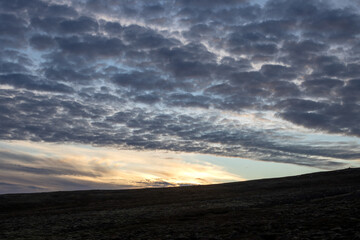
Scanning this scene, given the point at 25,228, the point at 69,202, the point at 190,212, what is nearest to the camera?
the point at 25,228

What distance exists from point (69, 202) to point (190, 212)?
125 ft

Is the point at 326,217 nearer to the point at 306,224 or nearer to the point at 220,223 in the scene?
the point at 306,224

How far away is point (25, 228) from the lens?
117 ft

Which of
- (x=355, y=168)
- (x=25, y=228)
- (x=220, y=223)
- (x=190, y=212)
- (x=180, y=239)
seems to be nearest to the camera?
(x=180, y=239)

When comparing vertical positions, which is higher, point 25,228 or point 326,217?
point 326,217

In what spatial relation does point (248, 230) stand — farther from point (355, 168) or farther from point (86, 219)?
point (355, 168)

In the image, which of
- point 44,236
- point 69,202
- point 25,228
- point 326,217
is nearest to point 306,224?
point 326,217

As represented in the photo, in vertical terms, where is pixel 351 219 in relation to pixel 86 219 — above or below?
above

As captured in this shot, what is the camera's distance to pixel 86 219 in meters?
39.1

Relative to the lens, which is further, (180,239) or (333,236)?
(180,239)

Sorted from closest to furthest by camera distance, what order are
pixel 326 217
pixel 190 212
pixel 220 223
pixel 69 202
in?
pixel 326 217, pixel 220 223, pixel 190 212, pixel 69 202

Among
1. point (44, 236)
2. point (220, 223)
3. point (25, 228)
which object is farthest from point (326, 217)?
point (25, 228)

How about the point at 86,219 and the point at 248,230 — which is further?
the point at 86,219

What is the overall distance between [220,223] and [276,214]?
6317 mm
